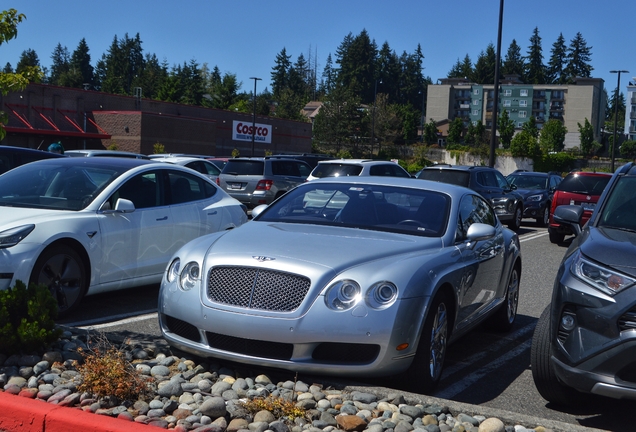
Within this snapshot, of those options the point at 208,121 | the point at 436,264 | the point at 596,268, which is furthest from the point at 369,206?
the point at 208,121

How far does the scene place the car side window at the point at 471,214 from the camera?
6.40m

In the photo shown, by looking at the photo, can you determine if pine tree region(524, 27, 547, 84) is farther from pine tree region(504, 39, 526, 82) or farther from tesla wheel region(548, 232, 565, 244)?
tesla wheel region(548, 232, 565, 244)

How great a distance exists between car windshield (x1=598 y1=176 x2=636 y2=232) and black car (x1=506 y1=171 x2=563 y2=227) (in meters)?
17.1

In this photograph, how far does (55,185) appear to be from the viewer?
797 centimetres

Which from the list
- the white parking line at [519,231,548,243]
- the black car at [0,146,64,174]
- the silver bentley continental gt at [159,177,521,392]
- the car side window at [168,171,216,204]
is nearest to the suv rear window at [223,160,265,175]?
the white parking line at [519,231,548,243]

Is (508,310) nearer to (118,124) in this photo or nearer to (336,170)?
(336,170)

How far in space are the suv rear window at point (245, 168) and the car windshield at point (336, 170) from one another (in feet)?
9.80

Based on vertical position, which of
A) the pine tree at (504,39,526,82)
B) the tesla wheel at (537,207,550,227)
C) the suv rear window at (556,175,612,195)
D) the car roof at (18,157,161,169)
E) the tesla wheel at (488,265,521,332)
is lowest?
the tesla wheel at (537,207,550,227)

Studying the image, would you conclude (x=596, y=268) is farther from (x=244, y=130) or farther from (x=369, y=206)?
(x=244, y=130)

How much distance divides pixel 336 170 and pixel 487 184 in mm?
4292

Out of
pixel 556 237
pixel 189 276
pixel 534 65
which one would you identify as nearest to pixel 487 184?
pixel 556 237

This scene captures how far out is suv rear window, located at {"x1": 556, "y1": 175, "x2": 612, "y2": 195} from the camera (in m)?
18.8

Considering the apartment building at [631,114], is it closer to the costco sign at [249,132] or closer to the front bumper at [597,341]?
the costco sign at [249,132]

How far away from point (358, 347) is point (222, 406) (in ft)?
3.26
